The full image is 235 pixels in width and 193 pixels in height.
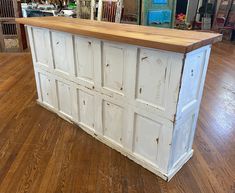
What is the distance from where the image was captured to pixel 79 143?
1.96 metres

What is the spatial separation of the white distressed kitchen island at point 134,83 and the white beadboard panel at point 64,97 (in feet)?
0.04

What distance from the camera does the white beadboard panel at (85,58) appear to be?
1.73 m

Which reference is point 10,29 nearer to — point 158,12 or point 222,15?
point 158,12

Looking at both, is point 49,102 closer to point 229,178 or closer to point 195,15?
point 229,178

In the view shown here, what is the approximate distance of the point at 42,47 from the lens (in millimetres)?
2223

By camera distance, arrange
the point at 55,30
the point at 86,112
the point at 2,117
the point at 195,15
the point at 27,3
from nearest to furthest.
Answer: the point at 55,30
the point at 86,112
the point at 2,117
the point at 27,3
the point at 195,15

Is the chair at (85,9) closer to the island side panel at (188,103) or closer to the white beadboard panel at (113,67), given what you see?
the white beadboard panel at (113,67)

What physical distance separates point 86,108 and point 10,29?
3.42 meters

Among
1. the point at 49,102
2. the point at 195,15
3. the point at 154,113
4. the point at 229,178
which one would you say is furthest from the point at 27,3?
the point at 195,15

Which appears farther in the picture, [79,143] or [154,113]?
[79,143]

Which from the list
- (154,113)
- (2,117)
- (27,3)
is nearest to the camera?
(154,113)

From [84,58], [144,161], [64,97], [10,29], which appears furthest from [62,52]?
[10,29]

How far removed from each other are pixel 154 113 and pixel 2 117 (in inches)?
67.9

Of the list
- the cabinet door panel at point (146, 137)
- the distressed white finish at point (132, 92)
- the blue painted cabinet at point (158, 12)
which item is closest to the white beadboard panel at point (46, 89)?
the distressed white finish at point (132, 92)
